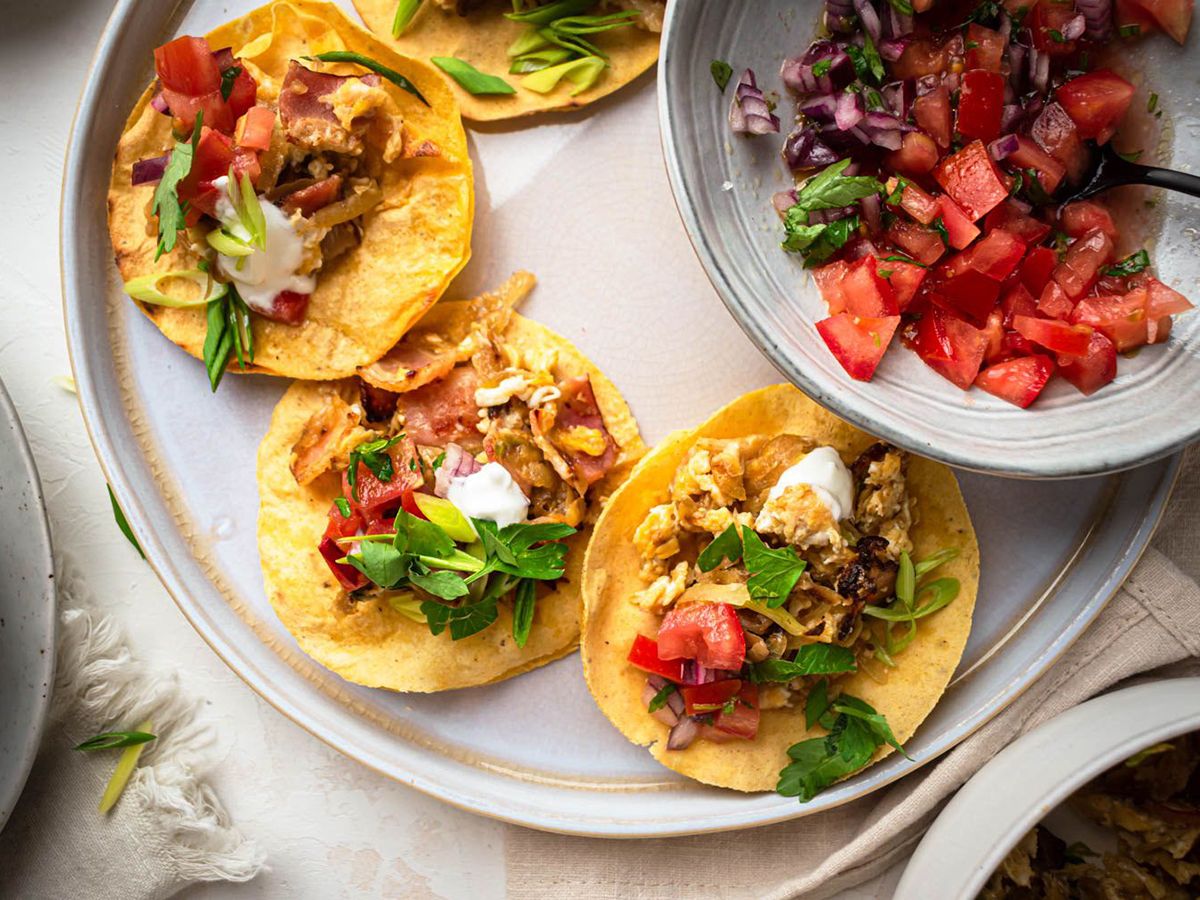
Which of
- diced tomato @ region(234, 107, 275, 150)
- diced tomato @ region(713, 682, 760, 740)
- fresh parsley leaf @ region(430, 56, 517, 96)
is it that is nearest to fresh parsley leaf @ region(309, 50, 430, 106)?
fresh parsley leaf @ region(430, 56, 517, 96)

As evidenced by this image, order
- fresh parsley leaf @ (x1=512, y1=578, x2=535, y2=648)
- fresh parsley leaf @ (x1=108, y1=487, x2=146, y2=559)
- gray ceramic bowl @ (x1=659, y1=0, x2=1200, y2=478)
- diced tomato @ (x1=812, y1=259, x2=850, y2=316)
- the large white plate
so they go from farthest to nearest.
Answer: fresh parsley leaf @ (x1=108, y1=487, x2=146, y2=559) → the large white plate → fresh parsley leaf @ (x1=512, y1=578, x2=535, y2=648) → diced tomato @ (x1=812, y1=259, x2=850, y2=316) → gray ceramic bowl @ (x1=659, y1=0, x2=1200, y2=478)

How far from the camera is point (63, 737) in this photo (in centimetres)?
322

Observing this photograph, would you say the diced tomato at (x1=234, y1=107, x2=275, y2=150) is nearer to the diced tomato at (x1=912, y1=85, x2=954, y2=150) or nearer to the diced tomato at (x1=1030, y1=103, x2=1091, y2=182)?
the diced tomato at (x1=912, y1=85, x2=954, y2=150)

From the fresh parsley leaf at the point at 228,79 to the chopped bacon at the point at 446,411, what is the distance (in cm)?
93

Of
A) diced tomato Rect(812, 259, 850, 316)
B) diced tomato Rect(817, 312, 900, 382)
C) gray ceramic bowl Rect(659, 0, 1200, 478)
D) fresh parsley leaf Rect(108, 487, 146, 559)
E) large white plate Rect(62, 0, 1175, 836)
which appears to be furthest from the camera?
fresh parsley leaf Rect(108, 487, 146, 559)

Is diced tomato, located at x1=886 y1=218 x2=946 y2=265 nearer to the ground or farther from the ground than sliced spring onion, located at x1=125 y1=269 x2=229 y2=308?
nearer to the ground

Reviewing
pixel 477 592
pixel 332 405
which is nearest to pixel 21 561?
pixel 332 405

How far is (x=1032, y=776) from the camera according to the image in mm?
2645

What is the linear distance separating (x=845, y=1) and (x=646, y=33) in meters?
0.56

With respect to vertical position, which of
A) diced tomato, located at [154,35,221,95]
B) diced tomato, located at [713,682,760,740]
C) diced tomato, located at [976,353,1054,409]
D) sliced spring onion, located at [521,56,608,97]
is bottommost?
diced tomato, located at [713,682,760,740]

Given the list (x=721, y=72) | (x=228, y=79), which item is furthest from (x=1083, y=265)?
(x=228, y=79)

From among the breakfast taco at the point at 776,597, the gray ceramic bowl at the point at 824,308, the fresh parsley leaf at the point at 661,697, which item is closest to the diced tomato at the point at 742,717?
the breakfast taco at the point at 776,597

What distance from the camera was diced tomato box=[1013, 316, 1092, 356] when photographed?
2641 millimetres

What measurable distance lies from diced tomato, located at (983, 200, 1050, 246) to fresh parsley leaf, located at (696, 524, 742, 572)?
104cm
